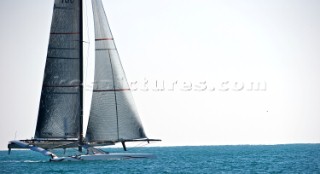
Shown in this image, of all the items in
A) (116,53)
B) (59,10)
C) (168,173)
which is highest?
(59,10)

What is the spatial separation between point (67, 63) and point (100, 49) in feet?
9.50

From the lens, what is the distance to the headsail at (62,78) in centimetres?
5156

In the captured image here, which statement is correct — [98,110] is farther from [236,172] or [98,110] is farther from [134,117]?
[236,172]

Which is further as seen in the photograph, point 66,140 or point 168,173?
point 66,140

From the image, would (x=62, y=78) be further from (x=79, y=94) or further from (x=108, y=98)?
(x=108, y=98)

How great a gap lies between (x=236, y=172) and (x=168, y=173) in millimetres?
5437

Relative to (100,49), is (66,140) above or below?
below

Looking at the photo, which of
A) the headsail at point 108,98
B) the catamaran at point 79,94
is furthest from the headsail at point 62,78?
the headsail at point 108,98

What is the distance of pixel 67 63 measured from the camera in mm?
51750

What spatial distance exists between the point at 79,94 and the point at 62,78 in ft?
6.22

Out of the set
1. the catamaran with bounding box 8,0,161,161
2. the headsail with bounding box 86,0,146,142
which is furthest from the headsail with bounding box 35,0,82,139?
the headsail with bounding box 86,0,146,142

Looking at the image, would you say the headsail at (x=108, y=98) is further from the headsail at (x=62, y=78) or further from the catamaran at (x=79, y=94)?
the headsail at (x=62, y=78)

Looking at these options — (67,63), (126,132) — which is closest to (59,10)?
(67,63)

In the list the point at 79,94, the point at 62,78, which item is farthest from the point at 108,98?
the point at 62,78
